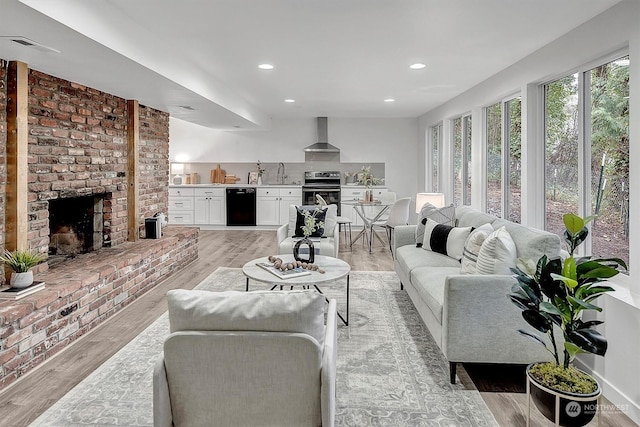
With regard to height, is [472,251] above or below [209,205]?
below

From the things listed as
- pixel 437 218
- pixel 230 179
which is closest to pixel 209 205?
pixel 230 179

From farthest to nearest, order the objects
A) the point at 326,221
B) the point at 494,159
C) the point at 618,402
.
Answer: the point at 326,221
the point at 494,159
the point at 618,402

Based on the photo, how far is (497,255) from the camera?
2.76 meters

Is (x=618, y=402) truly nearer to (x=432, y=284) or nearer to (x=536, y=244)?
(x=536, y=244)

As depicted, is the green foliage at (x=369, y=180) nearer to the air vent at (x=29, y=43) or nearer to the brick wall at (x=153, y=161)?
the brick wall at (x=153, y=161)

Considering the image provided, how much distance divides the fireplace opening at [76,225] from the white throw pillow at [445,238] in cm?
353

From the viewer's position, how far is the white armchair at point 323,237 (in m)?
4.86

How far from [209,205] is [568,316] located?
8.04 m

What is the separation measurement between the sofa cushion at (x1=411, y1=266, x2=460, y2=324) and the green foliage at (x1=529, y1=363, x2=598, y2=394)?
0.72m

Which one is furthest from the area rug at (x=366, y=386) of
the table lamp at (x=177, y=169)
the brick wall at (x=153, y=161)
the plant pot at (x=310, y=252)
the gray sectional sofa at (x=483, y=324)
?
the table lamp at (x=177, y=169)

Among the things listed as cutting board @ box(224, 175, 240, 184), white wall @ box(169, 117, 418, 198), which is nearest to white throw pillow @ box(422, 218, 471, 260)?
white wall @ box(169, 117, 418, 198)

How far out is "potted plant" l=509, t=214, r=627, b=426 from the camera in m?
1.85

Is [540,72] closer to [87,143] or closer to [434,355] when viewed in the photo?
[434,355]

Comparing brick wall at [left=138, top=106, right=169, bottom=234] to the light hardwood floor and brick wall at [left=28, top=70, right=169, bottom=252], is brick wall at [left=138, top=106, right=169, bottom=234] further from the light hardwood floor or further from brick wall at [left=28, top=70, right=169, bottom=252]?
the light hardwood floor
